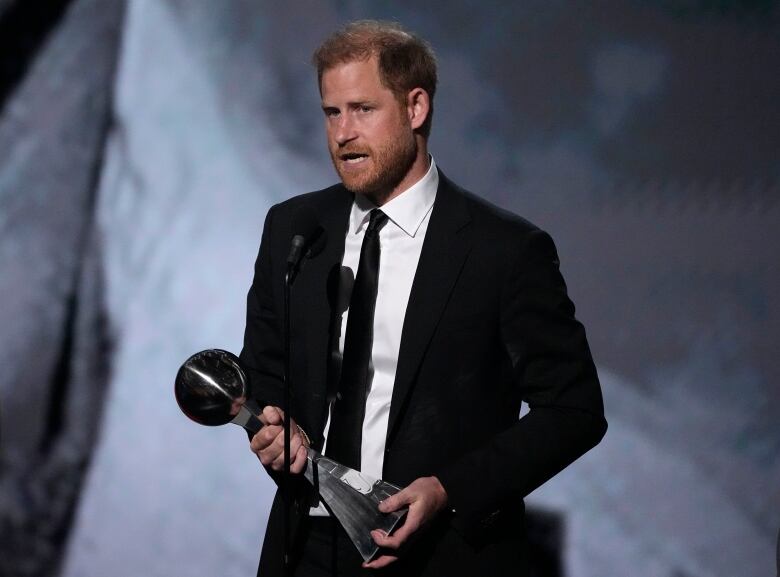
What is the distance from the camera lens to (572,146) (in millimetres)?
2559

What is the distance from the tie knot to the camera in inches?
70.0

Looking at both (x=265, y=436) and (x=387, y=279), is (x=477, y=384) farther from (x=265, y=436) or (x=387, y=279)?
(x=265, y=436)

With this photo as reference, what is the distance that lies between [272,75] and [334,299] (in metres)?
1.19

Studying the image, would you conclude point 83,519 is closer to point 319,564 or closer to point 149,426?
point 149,426

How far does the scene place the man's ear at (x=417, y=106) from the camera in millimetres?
1822

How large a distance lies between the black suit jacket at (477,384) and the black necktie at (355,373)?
4 cm

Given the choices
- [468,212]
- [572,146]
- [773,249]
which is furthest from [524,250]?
[773,249]

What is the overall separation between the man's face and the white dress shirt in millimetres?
65

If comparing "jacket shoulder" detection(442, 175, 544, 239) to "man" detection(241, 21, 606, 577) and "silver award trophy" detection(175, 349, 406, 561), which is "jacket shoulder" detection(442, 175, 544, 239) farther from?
"silver award trophy" detection(175, 349, 406, 561)

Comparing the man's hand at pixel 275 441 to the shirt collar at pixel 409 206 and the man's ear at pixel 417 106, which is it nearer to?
the shirt collar at pixel 409 206

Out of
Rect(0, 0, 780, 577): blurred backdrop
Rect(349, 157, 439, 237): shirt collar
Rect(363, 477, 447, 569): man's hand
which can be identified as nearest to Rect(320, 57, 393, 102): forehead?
Rect(349, 157, 439, 237): shirt collar

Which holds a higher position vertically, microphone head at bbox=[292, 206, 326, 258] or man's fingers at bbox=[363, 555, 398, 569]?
microphone head at bbox=[292, 206, 326, 258]

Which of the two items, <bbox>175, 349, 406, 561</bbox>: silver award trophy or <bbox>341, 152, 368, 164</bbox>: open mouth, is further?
<bbox>341, 152, 368, 164</bbox>: open mouth

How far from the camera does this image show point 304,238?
161 centimetres
